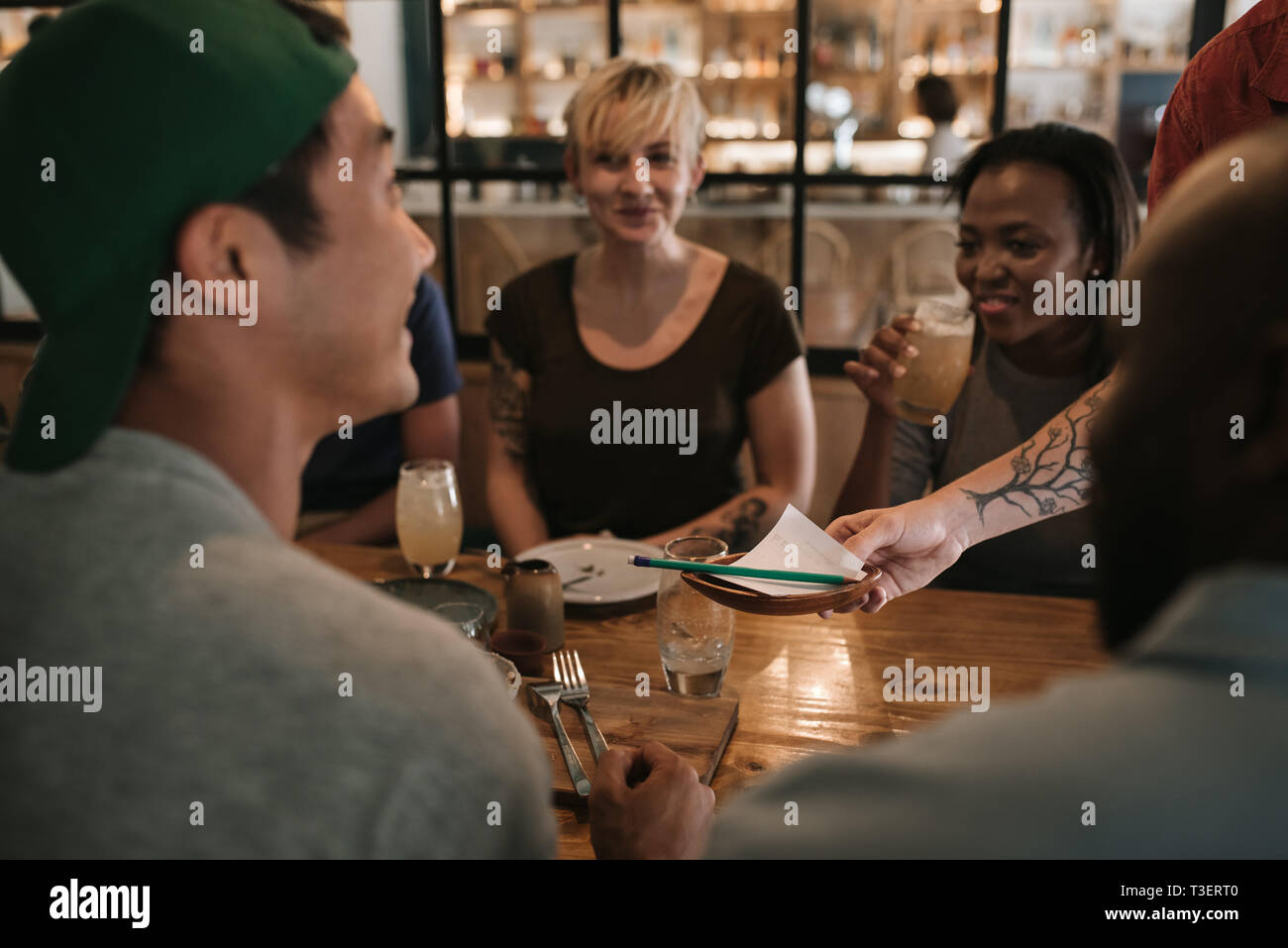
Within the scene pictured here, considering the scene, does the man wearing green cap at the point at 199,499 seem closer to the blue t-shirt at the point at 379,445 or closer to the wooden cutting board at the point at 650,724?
the wooden cutting board at the point at 650,724

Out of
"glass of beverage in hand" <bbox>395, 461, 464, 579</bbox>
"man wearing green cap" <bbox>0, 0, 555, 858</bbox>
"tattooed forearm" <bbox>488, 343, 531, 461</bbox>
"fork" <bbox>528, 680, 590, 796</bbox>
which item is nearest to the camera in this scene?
"man wearing green cap" <bbox>0, 0, 555, 858</bbox>

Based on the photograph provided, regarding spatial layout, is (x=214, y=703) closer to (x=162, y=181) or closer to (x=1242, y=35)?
(x=162, y=181)

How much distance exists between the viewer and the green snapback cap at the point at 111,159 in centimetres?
69

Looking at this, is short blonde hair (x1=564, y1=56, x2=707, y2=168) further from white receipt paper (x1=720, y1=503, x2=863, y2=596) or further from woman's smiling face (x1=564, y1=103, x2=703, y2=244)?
white receipt paper (x1=720, y1=503, x2=863, y2=596)

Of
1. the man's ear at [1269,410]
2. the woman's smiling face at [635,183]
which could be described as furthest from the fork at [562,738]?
the woman's smiling face at [635,183]

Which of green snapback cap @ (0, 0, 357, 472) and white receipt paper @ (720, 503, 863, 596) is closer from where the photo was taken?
green snapback cap @ (0, 0, 357, 472)

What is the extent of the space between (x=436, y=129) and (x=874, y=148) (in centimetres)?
537

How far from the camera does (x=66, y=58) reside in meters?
0.70

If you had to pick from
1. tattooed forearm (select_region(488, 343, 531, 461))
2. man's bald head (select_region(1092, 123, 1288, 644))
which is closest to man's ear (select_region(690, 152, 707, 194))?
tattooed forearm (select_region(488, 343, 531, 461))

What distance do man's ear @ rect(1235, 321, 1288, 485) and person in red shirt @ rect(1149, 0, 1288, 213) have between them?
4.18ft

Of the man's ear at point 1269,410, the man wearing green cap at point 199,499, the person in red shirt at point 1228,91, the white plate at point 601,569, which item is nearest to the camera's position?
the man's ear at point 1269,410

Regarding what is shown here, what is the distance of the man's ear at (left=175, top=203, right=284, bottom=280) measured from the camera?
72cm

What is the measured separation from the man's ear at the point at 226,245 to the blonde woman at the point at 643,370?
154 cm
